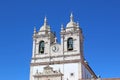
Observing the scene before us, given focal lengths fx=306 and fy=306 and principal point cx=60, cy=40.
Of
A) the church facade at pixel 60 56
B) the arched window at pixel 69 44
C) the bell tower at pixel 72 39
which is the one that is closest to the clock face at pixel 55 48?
the church facade at pixel 60 56

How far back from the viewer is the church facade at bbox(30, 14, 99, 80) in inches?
1944

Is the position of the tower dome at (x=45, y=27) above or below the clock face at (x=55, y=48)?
above

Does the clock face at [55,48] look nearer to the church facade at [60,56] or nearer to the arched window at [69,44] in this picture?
the church facade at [60,56]

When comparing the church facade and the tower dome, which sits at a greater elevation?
the tower dome

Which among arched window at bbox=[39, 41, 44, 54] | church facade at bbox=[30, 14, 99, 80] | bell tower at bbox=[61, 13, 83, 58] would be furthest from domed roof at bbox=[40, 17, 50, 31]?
bell tower at bbox=[61, 13, 83, 58]

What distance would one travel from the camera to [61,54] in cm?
5131

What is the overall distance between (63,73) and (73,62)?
2.41m

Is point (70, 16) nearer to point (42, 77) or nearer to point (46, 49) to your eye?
point (46, 49)

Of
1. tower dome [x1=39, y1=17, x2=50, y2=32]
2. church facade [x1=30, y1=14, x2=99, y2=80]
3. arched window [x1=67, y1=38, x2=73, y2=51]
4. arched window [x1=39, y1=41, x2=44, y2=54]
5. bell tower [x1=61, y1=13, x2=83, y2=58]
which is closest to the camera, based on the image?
church facade [x1=30, y1=14, x2=99, y2=80]

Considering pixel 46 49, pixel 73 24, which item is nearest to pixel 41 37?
pixel 46 49

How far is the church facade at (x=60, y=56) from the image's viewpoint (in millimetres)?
49375

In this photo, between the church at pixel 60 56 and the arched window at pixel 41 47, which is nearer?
the church at pixel 60 56

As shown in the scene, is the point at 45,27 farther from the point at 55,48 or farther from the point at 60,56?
the point at 60,56

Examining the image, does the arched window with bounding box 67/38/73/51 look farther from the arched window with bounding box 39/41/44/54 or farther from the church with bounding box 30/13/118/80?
the arched window with bounding box 39/41/44/54
